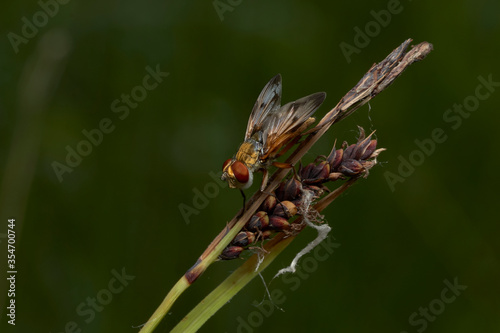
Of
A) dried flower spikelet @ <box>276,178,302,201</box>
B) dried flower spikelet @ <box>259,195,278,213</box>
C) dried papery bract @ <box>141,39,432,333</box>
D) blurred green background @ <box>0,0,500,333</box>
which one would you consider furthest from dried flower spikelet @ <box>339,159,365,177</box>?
blurred green background @ <box>0,0,500,333</box>

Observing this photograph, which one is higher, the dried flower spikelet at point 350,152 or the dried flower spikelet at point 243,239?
the dried flower spikelet at point 243,239

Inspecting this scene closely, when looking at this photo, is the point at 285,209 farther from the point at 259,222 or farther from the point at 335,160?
the point at 335,160

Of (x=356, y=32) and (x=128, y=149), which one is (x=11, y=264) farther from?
(x=356, y=32)

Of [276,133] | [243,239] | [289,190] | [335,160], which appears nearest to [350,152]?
[335,160]

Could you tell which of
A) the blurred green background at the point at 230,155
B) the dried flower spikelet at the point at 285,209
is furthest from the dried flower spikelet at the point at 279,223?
the blurred green background at the point at 230,155

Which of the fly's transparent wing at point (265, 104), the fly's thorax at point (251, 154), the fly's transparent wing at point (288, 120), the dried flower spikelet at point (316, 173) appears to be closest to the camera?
the dried flower spikelet at point (316, 173)

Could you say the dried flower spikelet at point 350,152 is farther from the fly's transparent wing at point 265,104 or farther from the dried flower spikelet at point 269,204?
the fly's transparent wing at point 265,104
